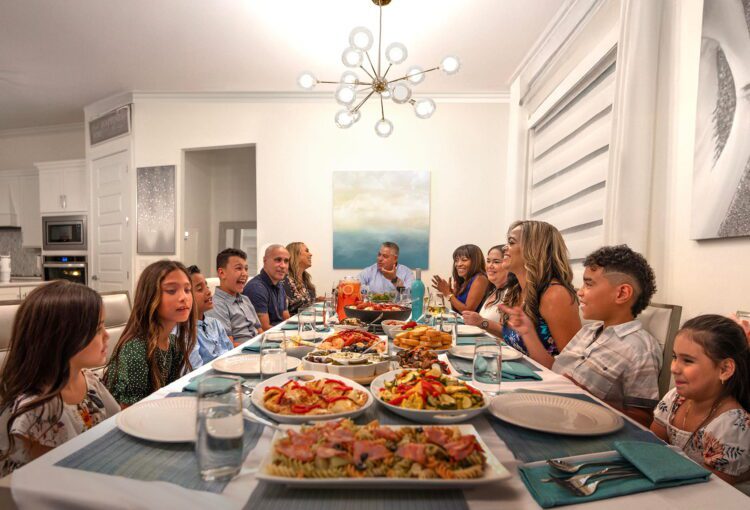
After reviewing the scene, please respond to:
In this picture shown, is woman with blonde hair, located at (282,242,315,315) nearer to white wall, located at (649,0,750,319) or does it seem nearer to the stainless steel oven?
white wall, located at (649,0,750,319)

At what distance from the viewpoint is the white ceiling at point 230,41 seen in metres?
3.41

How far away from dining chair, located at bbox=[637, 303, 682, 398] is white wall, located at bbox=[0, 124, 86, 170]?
728cm

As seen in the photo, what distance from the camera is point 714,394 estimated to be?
1.10 m

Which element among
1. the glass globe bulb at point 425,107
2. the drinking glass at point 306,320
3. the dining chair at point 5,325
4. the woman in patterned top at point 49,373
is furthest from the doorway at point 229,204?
the woman in patterned top at point 49,373

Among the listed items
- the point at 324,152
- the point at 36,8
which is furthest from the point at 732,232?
the point at 36,8

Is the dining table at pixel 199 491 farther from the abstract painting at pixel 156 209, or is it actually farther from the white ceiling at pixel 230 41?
the abstract painting at pixel 156 209

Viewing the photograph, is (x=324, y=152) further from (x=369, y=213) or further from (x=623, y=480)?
(x=623, y=480)

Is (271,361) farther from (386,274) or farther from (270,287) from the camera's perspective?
(386,274)

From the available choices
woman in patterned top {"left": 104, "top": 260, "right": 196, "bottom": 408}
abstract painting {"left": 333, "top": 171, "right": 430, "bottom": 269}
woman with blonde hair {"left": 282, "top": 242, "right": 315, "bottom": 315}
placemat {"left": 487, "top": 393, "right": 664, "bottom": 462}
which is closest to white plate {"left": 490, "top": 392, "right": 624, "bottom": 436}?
placemat {"left": 487, "top": 393, "right": 664, "bottom": 462}

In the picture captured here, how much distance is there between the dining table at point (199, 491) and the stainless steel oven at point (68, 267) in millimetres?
5957

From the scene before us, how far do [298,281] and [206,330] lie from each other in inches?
90.1

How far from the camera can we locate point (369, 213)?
5109 mm

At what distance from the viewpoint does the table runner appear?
27.7 inches

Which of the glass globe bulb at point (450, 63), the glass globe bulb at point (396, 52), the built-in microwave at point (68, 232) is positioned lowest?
the built-in microwave at point (68, 232)
